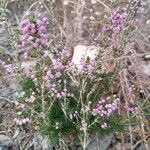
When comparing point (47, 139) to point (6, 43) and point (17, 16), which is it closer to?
point (6, 43)

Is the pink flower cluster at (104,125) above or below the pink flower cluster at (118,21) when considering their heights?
below

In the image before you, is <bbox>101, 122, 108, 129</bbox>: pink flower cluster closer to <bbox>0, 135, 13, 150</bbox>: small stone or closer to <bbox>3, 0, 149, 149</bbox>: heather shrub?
<bbox>3, 0, 149, 149</bbox>: heather shrub

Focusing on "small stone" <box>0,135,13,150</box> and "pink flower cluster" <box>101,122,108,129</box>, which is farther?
"small stone" <box>0,135,13,150</box>

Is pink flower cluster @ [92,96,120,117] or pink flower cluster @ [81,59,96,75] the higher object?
pink flower cluster @ [81,59,96,75]

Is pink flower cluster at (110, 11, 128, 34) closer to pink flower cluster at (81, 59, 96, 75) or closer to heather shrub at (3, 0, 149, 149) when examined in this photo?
heather shrub at (3, 0, 149, 149)

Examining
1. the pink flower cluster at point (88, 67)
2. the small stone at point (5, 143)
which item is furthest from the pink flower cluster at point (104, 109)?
the small stone at point (5, 143)

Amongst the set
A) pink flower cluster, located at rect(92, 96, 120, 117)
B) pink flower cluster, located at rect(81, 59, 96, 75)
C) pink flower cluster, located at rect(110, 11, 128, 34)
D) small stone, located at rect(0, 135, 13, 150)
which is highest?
pink flower cluster, located at rect(110, 11, 128, 34)

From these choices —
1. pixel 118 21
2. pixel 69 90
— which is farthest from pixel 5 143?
pixel 118 21

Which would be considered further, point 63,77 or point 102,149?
point 102,149

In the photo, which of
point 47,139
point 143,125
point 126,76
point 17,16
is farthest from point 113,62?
point 17,16

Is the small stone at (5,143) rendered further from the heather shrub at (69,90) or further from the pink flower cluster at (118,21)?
the pink flower cluster at (118,21)

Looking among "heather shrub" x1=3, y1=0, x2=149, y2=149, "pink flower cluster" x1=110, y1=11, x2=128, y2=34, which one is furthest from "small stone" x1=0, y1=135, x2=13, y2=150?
"pink flower cluster" x1=110, y1=11, x2=128, y2=34
